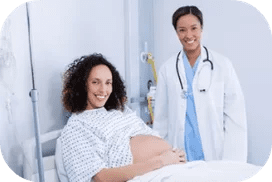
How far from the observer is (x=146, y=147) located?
125cm

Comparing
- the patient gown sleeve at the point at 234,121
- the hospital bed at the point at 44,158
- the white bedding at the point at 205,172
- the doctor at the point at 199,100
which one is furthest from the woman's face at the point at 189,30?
the hospital bed at the point at 44,158

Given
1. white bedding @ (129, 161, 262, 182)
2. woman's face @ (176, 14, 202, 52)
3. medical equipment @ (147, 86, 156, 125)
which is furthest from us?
medical equipment @ (147, 86, 156, 125)

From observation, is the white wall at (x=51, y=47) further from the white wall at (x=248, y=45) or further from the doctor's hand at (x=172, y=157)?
the doctor's hand at (x=172, y=157)

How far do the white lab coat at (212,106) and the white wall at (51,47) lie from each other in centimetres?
22

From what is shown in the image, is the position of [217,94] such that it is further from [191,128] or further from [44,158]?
[44,158]

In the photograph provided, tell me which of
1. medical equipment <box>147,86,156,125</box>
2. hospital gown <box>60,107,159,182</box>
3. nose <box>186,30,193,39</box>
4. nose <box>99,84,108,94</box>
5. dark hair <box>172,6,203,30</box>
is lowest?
hospital gown <box>60,107,159,182</box>

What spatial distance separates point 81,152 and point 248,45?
2.30ft

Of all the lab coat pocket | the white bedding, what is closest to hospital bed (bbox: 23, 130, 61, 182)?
the white bedding

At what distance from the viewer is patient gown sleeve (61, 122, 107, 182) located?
1.11m

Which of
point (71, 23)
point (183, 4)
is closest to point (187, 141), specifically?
point (183, 4)

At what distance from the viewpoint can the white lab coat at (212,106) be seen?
1.20 metres

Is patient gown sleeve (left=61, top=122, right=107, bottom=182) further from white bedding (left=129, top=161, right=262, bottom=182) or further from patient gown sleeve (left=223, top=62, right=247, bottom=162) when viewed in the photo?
patient gown sleeve (left=223, top=62, right=247, bottom=162)

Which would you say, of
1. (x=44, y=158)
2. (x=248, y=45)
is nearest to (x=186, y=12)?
(x=248, y=45)

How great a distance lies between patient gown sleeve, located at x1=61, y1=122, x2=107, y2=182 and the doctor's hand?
22 cm
